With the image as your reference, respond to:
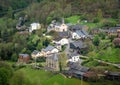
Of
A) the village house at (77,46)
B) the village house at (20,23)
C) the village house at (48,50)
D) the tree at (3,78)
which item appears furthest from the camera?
the village house at (20,23)

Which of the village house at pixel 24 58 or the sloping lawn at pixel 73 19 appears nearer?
the village house at pixel 24 58

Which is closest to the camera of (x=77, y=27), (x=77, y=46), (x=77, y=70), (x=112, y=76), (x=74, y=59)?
(x=112, y=76)

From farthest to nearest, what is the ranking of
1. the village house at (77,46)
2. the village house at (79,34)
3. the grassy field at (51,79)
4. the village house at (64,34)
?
the village house at (64,34) < the village house at (79,34) < the village house at (77,46) < the grassy field at (51,79)

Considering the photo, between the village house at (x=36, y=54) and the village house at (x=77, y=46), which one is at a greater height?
the village house at (x=77, y=46)

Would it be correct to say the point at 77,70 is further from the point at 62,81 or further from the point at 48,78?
the point at 48,78

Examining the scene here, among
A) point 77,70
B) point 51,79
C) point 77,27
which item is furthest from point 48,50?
point 77,27

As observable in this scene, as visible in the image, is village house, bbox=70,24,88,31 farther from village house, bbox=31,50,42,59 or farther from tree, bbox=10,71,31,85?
tree, bbox=10,71,31,85

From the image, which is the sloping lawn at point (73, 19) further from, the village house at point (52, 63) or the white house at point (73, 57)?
the village house at point (52, 63)

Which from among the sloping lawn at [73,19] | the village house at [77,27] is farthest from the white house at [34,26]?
the village house at [77,27]

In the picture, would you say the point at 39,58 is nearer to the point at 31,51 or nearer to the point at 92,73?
the point at 31,51
